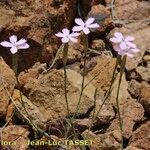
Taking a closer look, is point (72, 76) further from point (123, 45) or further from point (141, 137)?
point (123, 45)

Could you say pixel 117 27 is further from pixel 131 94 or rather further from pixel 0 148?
pixel 0 148

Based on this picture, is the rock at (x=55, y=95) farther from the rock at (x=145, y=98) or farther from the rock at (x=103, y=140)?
the rock at (x=145, y=98)

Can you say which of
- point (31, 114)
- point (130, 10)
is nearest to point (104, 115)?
point (31, 114)

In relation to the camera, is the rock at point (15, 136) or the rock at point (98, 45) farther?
the rock at point (98, 45)

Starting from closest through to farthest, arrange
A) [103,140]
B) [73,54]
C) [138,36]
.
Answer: [103,140]
[73,54]
[138,36]

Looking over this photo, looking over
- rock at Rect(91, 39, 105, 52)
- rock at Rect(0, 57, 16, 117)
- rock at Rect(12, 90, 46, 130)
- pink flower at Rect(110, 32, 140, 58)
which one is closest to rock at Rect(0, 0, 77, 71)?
rock at Rect(0, 57, 16, 117)

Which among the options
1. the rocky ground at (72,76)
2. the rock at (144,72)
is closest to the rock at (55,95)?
the rocky ground at (72,76)

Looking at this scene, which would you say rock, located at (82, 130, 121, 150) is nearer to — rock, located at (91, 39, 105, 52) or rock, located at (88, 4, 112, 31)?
rock, located at (91, 39, 105, 52)
